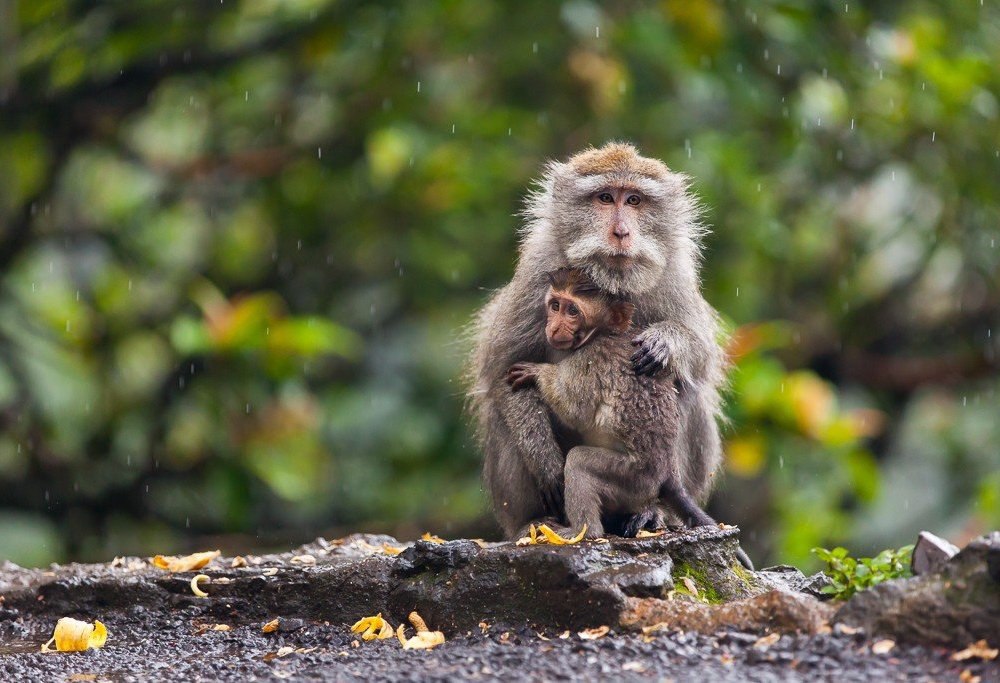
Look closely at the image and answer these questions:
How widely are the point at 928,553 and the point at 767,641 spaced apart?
0.78 metres

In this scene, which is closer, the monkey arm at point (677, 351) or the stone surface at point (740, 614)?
the stone surface at point (740, 614)

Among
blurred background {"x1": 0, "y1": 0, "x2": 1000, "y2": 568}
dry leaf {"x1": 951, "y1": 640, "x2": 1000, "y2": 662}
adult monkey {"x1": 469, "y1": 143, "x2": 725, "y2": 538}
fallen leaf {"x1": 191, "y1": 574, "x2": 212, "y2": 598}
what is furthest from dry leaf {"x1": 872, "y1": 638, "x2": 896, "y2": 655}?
blurred background {"x1": 0, "y1": 0, "x2": 1000, "y2": 568}

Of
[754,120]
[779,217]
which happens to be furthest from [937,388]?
[754,120]

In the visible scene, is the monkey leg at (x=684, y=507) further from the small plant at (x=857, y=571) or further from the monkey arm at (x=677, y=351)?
the small plant at (x=857, y=571)

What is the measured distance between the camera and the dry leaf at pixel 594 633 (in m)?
5.29

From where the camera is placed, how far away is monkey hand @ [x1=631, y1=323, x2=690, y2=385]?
641 cm

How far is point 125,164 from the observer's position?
1141cm

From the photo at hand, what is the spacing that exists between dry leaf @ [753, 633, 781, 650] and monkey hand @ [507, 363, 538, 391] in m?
2.12

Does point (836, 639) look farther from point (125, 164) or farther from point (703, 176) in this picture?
point (125, 164)

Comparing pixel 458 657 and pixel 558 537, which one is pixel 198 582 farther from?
pixel 458 657

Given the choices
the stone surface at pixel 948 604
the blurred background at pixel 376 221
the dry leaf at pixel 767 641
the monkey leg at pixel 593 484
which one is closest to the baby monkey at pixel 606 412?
the monkey leg at pixel 593 484

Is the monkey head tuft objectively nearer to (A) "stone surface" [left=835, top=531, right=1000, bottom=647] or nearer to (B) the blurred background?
(B) the blurred background

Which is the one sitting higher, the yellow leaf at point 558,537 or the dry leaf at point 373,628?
the yellow leaf at point 558,537

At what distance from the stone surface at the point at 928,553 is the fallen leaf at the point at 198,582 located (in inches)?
128
